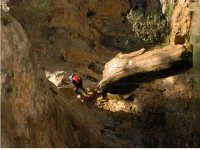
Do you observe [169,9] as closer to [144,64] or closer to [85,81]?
[144,64]

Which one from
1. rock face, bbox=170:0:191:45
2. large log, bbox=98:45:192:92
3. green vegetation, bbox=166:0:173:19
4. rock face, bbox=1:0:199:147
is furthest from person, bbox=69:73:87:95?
green vegetation, bbox=166:0:173:19

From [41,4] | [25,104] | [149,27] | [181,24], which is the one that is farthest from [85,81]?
[25,104]

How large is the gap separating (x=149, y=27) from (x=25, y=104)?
42.8 ft

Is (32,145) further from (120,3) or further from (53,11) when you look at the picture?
(120,3)

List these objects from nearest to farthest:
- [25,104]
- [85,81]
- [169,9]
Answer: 1. [25,104]
2. [85,81]
3. [169,9]

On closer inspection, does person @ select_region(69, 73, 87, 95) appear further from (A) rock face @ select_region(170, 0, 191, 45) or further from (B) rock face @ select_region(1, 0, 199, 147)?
(A) rock face @ select_region(170, 0, 191, 45)

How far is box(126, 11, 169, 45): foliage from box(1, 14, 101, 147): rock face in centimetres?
947

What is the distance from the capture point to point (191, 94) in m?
19.0

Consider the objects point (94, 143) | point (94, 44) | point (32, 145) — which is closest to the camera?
point (32, 145)

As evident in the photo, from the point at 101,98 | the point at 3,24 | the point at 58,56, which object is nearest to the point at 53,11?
the point at 58,56

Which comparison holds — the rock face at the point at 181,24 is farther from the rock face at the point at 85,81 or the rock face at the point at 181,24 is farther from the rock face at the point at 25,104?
the rock face at the point at 25,104

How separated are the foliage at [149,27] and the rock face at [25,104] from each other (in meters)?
9.47

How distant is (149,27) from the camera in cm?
2506

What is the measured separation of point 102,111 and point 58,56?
465cm
